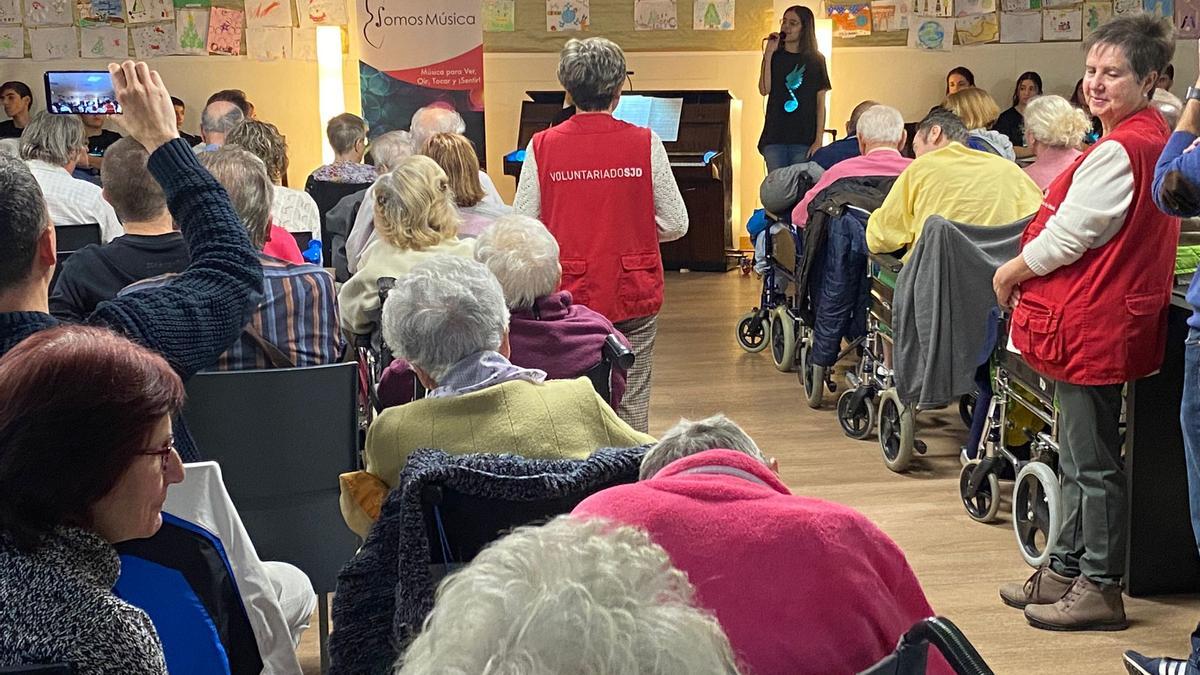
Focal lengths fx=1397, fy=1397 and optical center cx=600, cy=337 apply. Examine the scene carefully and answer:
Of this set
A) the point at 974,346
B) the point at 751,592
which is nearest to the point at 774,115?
the point at 974,346

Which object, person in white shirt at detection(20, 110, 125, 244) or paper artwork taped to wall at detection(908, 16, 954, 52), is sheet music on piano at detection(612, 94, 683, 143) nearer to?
paper artwork taped to wall at detection(908, 16, 954, 52)

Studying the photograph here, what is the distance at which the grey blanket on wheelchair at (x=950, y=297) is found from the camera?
178 inches

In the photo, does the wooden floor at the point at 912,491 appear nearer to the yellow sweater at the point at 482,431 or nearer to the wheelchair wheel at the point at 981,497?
the wheelchair wheel at the point at 981,497

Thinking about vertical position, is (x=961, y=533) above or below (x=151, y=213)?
below

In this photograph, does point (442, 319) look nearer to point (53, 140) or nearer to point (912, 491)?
point (912, 491)

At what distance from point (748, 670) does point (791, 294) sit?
5.38 meters

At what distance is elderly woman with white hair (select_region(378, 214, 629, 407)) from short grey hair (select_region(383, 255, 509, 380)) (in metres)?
0.77

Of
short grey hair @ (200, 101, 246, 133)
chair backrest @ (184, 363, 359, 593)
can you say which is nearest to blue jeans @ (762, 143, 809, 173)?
short grey hair @ (200, 101, 246, 133)

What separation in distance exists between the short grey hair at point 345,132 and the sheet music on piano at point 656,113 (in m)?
3.23

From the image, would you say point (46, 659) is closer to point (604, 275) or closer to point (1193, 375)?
point (1193, 375)

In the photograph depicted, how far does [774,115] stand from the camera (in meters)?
9.04

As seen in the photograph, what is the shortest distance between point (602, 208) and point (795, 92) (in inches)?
191

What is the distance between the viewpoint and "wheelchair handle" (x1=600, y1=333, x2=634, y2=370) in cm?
333

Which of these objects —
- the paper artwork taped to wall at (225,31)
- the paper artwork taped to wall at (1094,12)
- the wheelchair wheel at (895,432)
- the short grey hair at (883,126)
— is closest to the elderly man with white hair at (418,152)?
the wheelchair wheel at (895,432)
